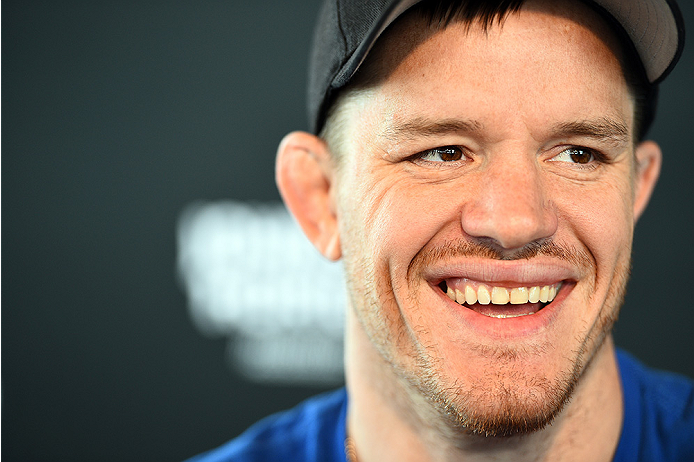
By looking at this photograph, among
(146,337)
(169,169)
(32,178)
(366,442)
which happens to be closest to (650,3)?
(366,442)

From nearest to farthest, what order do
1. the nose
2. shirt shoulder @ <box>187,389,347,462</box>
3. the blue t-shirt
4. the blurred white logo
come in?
the nose → the blue t-shirt → shirt shoulder @ <box>187,389,347,462</box> → the blurred white logo

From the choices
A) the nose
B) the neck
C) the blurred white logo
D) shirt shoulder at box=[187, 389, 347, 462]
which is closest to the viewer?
the nose

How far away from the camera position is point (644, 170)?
1048 mm

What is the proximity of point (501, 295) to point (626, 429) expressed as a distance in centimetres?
34

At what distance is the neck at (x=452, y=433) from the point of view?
87 centimetres

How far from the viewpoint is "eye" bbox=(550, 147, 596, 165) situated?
2.71 ft

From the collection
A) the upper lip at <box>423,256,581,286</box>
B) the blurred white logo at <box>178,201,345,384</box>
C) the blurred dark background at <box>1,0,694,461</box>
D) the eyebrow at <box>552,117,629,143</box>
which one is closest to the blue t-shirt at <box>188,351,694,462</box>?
the upper lip at <box>423,256,581,286</box>

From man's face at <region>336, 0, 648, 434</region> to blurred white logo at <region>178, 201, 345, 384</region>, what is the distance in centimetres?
146

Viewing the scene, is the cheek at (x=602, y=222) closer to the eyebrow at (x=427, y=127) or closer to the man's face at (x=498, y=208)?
the man's face at (x=498, y=208)

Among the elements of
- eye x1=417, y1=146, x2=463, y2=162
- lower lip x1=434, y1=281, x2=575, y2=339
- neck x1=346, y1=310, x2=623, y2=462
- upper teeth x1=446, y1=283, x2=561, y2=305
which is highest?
eye x1=417, y1=146, x2=463, y2=162

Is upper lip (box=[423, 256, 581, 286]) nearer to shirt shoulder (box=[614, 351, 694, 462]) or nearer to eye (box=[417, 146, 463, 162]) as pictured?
eye (box=[417, 146, 463, 162])

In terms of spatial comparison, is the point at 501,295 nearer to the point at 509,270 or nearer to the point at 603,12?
the point at 509,270

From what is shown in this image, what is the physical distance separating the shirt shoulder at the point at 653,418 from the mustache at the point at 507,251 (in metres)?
0.33

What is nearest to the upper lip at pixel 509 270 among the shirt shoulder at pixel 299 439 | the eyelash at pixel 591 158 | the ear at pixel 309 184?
the eyelash at pixel 591 158
